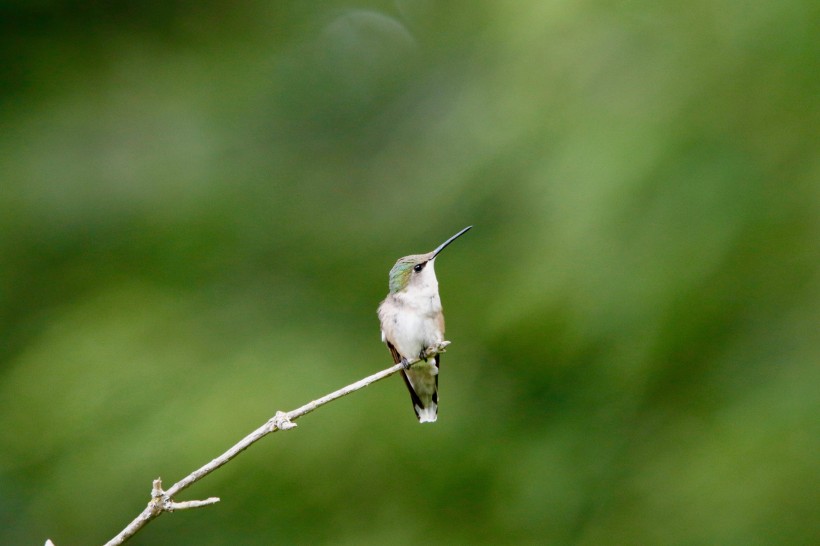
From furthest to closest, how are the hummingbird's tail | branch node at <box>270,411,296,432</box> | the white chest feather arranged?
1. the hummingbird's tail
2. the white chest feather
3. branch node at <box>270,411,296,432</box>

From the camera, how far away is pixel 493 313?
5320mm

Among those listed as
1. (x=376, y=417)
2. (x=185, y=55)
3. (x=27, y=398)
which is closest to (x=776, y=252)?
(x=376, y=417)

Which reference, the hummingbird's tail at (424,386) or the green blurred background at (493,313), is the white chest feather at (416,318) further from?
the green blurred background at (493,313)

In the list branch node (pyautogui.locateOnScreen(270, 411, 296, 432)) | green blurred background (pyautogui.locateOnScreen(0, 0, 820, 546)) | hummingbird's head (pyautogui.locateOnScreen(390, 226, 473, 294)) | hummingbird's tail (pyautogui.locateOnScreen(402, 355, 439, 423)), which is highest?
green blurred background (pyautogui.locateOnScreen(0, 0, 820, 546))

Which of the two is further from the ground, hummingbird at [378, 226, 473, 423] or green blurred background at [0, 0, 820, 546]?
green blurred background at [0, 0, 820, 546]

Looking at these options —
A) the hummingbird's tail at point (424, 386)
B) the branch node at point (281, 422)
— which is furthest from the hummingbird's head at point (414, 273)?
the branch node at point (281, 422)

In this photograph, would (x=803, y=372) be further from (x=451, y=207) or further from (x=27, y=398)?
(x=27, y=398)

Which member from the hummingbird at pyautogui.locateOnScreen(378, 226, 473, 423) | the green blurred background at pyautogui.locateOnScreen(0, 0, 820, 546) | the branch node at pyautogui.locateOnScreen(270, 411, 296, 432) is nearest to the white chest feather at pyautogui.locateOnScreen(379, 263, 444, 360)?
the hummingbird at pyautogui.locateOnScreen(378, 226, 473, 423)

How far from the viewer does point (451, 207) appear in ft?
19.8

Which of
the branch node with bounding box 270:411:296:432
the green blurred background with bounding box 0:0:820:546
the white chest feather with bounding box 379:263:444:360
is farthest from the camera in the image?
the green blurred background with bounding box 0:0:820:546

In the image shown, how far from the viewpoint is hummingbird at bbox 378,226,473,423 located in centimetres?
306

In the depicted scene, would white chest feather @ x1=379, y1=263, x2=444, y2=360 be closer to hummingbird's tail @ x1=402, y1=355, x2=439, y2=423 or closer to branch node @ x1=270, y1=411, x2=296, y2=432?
hummingbird's tail @ x1=402, y1=355, x2=439, y2=423

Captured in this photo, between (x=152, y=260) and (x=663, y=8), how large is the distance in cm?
386

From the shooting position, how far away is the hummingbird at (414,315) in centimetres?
306
